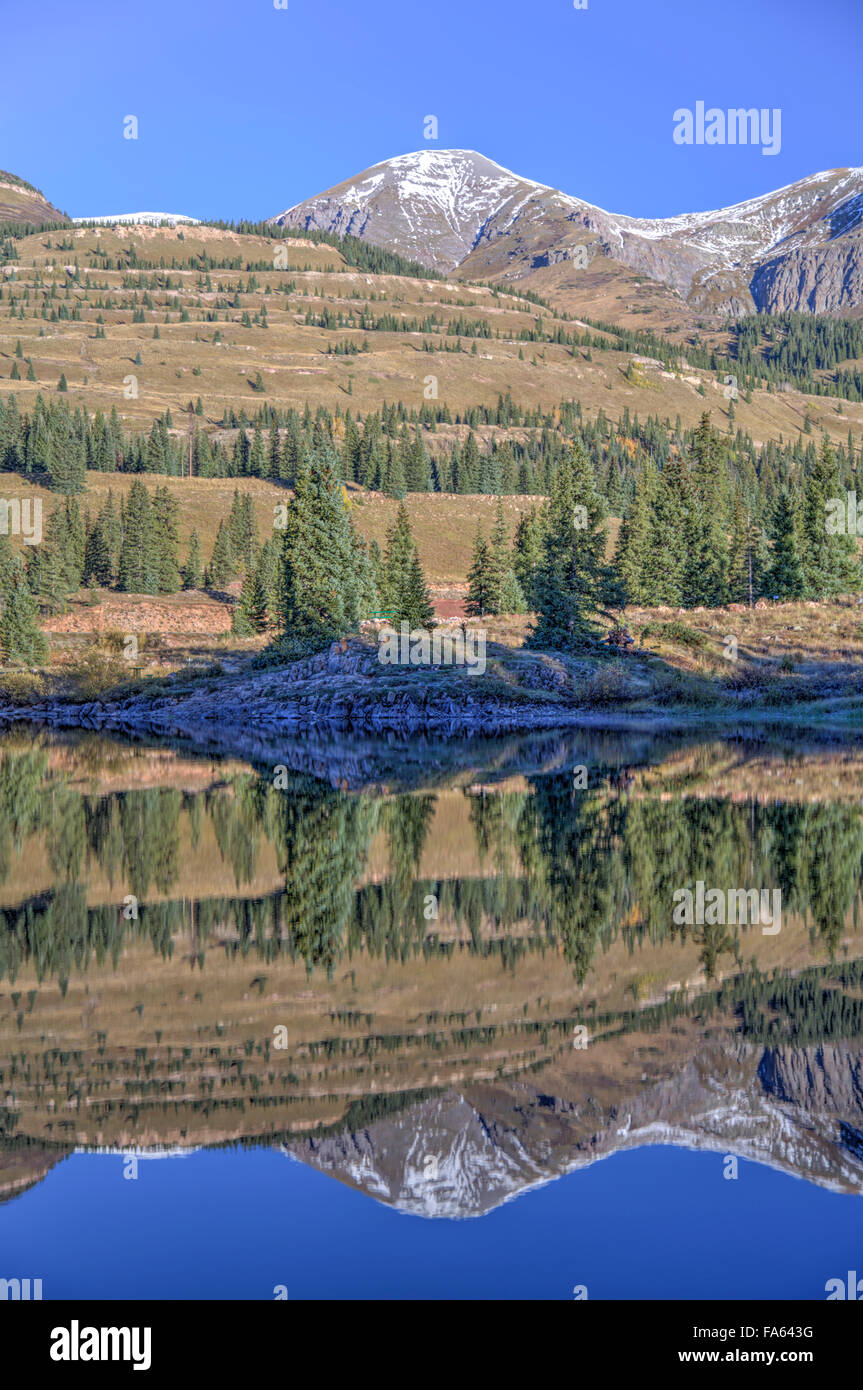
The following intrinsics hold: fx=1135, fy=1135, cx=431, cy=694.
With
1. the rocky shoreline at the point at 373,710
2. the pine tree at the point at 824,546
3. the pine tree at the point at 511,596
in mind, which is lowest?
the rocky shoreline at the point at 373,710

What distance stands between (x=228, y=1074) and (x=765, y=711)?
46.9 metres

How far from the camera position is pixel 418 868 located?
18172mm

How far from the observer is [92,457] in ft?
543

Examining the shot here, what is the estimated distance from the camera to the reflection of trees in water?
45.1 ft

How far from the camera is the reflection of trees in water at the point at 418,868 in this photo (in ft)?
45.1

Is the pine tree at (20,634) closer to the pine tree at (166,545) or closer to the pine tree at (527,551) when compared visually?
the pine tree at (527,551)

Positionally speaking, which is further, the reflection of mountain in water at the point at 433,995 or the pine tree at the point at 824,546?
the pine tree at the point at 824,546

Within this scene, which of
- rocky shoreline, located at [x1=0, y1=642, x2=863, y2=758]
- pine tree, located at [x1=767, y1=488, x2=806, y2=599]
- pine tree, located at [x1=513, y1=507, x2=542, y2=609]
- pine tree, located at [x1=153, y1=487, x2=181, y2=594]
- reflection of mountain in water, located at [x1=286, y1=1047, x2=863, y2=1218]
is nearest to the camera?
reflection of mountain in water, located at [x1=286, y1=1047, x2=863, y2=1218]

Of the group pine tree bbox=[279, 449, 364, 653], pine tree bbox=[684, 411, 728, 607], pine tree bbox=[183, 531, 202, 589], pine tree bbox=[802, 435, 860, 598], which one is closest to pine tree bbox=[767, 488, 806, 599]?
pine tree bbox=[802, 435, 860, 598]

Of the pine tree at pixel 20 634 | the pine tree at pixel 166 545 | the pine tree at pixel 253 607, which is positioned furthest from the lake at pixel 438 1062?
the pine tree at pixel 166 545

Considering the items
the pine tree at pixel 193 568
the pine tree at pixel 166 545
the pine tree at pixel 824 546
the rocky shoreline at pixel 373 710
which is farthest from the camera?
the pine tree at pixel 193 568

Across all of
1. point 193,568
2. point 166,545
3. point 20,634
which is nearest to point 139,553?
point 166,545

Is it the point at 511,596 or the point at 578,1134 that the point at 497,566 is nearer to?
the point at 511,596

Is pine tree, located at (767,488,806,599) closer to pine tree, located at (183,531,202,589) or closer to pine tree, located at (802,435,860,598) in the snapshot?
Answer: pine tree, located at (802,435,860,598)
